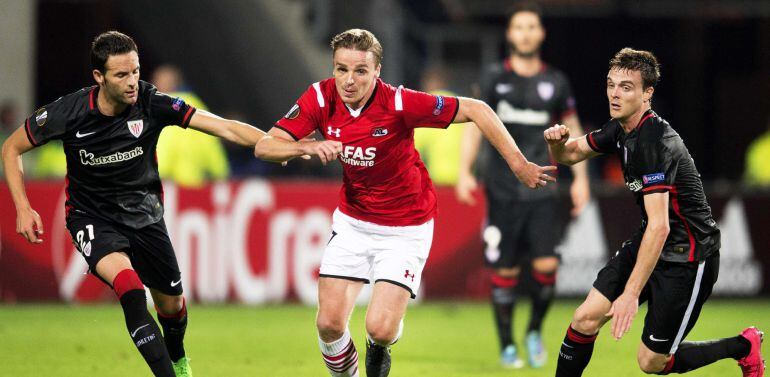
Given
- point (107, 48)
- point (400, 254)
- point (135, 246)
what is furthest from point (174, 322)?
point (107, 48)

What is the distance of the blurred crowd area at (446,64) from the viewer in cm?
1664

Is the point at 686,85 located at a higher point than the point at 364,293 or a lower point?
higher

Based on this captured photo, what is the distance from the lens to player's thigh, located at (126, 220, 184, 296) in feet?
26.6

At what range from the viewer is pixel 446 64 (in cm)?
2011

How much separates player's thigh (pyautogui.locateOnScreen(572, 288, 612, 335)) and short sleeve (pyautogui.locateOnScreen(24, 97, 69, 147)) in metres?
3.39

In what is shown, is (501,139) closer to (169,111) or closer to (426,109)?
Result: (426,109)

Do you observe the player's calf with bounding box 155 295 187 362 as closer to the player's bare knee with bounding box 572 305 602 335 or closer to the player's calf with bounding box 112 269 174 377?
the player's calf with bounding box 112 269 174 377

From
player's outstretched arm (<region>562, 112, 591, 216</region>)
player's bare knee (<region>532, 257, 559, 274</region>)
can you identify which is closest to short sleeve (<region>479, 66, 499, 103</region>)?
player's outstretched arm (<region>562, 112, 591, 216</region>)

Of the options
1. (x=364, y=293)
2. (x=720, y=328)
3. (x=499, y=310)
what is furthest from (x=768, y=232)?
(x=499, y=310)

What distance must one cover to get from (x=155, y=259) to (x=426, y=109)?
2.04 metres

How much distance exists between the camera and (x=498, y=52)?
2058 cm

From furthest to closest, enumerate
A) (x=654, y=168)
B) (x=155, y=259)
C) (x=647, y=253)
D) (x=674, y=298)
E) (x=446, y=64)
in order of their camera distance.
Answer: (x=446, y=64)
(x=155, y=259)
(x=674, y=298)
(x=654, y=168)
(x=647, y=253)

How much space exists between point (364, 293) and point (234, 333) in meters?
Answer: 2.53

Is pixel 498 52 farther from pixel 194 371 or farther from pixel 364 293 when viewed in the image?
pixel 194 371
